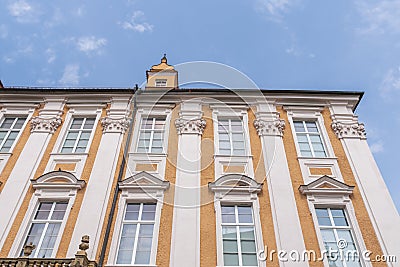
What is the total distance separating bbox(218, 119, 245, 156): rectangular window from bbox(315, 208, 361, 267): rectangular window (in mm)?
3972

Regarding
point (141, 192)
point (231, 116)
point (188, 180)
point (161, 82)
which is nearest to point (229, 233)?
point (188, 180)

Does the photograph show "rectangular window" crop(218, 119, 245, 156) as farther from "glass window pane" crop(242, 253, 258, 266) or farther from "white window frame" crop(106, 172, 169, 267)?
"glass window pane" crop(242, 253, 258, 266)

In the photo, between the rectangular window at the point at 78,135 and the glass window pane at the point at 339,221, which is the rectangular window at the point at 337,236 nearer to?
the glass window pane at the point at 339,221

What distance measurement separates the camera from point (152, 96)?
1738 cm

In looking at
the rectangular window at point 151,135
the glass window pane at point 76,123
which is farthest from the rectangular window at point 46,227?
the glass window pane at point 76,123

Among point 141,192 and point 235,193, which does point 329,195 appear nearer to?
point 235,193

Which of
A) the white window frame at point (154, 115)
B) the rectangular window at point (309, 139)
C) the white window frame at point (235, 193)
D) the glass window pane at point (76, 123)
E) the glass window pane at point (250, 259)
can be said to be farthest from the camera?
the glass window pane at point (76, 123)

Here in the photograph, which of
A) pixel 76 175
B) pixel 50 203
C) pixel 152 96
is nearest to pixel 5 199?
pixel 50 203

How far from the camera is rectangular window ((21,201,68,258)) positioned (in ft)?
37.5

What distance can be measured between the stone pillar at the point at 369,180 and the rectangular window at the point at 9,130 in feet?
44.9

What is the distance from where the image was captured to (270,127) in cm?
1551

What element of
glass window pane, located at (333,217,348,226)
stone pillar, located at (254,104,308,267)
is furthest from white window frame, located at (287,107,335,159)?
glass window pane, located at (333,217,348,226)

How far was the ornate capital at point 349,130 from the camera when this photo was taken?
15297 mm

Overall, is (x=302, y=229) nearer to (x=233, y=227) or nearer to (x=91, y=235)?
(x=233, y=227)
